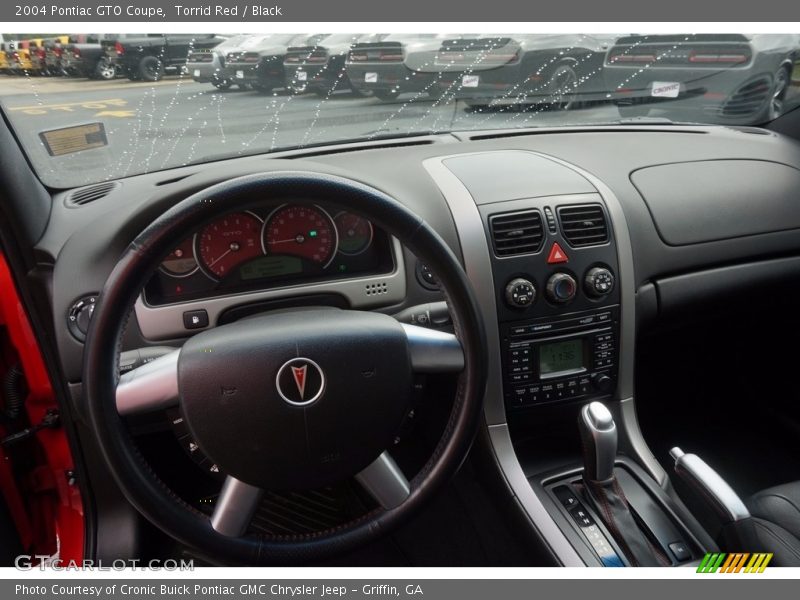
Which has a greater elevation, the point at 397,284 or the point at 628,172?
the point at 628,172

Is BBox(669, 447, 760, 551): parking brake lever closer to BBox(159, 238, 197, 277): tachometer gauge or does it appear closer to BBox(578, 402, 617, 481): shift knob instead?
BBox(578, 402, 617, 481): shift knob

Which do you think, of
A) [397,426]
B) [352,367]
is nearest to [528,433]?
[397,426]

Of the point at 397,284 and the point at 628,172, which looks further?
the point at 628,172

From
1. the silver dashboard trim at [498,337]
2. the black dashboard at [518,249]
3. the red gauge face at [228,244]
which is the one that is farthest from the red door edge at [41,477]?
the silver dashboard trim at [498,337]

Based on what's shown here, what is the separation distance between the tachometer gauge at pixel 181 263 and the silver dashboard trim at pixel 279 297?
0.08 meters

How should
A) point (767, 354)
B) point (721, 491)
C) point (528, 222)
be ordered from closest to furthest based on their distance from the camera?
point (721, 491) < point (528, 222) < point (767, 354)

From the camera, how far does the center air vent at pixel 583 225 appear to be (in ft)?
5.94

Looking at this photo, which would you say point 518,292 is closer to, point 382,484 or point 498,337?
point 498,337

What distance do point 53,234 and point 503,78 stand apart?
1396mm

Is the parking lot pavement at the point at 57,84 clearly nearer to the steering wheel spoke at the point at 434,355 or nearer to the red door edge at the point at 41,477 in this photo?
the red door edge at the point at 41,477

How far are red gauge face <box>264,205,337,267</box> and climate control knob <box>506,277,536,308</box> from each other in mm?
483

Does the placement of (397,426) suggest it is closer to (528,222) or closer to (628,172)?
(528,222)

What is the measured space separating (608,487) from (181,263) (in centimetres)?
123

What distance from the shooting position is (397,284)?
5.38ft
